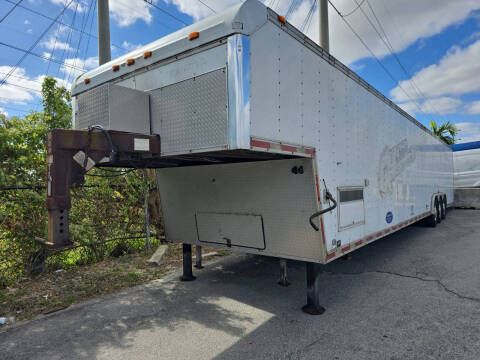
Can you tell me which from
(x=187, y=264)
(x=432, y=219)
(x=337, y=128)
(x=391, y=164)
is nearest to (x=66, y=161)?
(x=187, y=264)

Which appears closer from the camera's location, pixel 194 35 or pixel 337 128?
pixel 194 35

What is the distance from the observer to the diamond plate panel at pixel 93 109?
3582 mm

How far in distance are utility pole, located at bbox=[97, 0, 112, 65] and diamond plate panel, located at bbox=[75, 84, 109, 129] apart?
4823mm

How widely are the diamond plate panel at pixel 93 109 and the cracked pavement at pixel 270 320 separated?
2.56 metres

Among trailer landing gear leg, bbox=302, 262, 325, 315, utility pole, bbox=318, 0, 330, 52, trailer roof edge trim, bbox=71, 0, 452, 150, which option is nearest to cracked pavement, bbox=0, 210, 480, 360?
trailer landing gear leg, bbox=302, 262, 325, 315

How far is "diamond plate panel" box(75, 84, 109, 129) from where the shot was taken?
3582 millimetres

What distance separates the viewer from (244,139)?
9.97ft

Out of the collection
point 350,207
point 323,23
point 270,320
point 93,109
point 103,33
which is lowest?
point 270,320

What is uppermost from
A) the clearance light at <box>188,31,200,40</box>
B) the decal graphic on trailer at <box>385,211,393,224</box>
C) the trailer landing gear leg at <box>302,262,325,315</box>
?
the clearance light at <box>188,31,200,40</box>

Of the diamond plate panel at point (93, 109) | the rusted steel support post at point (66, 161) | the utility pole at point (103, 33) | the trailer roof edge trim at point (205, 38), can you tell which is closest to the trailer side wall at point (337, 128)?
the trailer roof edge trim at point (205, 38)

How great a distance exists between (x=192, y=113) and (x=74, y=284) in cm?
417

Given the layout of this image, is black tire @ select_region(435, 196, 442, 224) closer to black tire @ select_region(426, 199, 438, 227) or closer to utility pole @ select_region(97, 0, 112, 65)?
black tire @ select_region(426, 199, 438, 227)

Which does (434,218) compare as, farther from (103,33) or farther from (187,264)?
(103,33)

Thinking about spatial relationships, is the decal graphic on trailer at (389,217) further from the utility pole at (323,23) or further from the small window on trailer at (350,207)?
the utility pole at (323,23)
